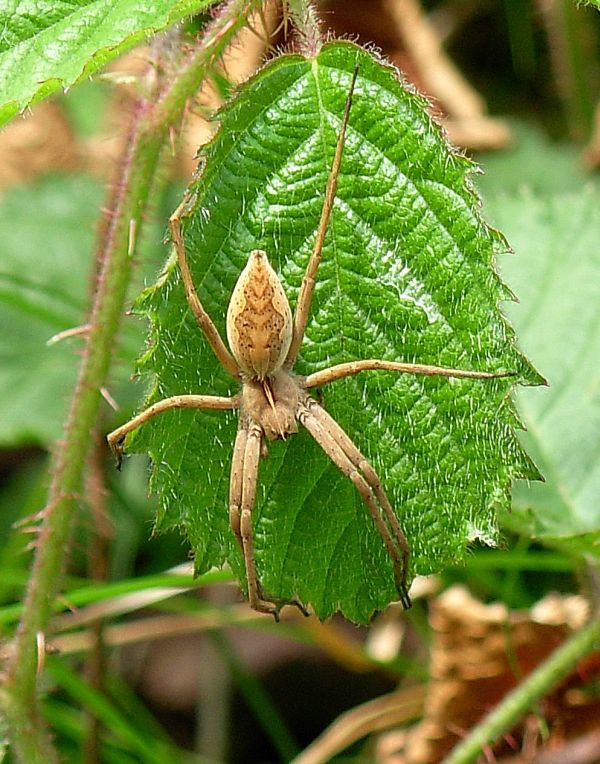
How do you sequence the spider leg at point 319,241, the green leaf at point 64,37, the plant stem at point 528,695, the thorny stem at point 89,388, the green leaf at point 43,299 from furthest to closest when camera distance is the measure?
the green leaf at point 43,299 → the plant stem at point 528,695 → the thorny stem at point 89,388 → the spider leg at point 319,241 → the green leaf at point 64,37

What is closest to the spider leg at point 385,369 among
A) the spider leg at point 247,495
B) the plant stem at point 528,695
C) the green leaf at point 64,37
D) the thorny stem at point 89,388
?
the spider leg at point 247,495

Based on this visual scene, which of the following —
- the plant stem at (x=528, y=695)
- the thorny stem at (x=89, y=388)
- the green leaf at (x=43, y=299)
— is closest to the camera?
the thorny stem at (x=89, y=388)

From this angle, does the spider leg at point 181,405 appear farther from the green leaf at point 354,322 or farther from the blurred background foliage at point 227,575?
the blurred background foliage at point 227,575

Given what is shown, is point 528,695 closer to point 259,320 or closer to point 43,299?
point 259,320

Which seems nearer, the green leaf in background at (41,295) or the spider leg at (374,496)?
the spider leg at (374,496)

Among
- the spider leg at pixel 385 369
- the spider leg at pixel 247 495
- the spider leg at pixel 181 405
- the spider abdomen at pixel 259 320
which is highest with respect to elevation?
the spider abdomen at pixel 259 320

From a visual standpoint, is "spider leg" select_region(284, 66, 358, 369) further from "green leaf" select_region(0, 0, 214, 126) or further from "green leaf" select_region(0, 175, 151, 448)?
"green leaf" select_region(0, 175, 151, 448)
